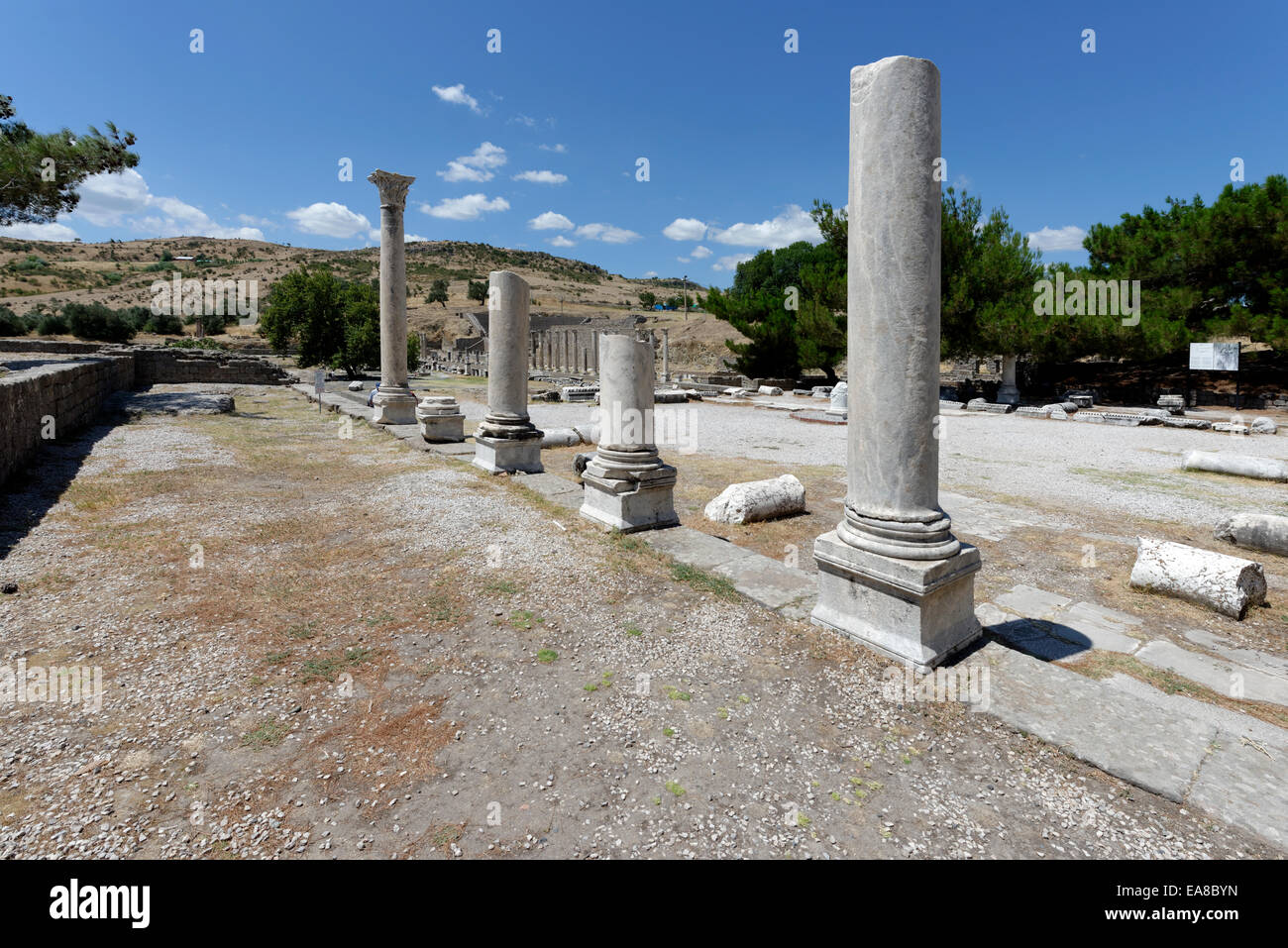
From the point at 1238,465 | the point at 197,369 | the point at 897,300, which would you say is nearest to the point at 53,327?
the point at 197,369

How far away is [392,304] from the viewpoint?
12555mm

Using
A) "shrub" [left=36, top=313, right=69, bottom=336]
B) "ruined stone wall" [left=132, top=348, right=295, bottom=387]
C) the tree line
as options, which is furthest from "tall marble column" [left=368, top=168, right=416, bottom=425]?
"shrub" [left=36, top=313, right=69, bottom=336]

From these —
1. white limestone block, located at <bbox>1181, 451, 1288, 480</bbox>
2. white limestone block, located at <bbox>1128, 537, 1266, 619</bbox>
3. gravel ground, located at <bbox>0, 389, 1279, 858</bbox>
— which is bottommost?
gravel ground, located at <bbox>0, 389, 1279, 858</bbox>

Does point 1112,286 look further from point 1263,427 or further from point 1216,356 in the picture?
point 1263,427

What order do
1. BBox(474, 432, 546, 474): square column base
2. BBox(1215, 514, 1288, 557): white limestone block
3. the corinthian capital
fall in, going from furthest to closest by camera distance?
the corinthian capital, BBox(474, 432, 546, 474): square column base, BBox(1215, 514, 1288, 557): white limestone block

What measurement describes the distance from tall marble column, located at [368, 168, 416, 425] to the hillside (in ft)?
99.8

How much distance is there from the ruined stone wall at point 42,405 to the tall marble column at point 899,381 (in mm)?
8720

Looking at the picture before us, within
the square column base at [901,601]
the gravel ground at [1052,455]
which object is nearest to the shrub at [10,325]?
the gravel ground at [1052,455]

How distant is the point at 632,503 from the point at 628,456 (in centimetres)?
47

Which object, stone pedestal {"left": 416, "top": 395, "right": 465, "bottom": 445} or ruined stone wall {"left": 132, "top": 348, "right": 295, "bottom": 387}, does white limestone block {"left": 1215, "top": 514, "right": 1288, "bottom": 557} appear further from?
ruined stone wall {"left": 132, "top": 348, "right": 295, "bottom": 387}

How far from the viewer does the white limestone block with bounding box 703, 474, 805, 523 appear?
6711 millimetres
